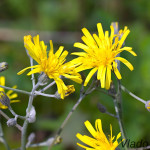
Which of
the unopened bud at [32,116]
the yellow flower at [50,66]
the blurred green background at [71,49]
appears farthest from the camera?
the blurred green background at [71,49]

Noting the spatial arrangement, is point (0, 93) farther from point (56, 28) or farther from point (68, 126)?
point (56, 28)

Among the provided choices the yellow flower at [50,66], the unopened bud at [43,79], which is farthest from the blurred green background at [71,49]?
the unopened bud at [43,79]

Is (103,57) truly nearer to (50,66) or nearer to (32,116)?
(50,66)

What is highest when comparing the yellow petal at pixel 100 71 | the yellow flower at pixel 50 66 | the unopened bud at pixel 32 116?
the yellow flower at pixel 50 66

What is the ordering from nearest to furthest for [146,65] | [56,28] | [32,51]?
[32,51], [146,65], [56,28]

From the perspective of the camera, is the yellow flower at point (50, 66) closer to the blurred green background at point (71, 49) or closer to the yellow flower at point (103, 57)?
the yellow flower at point (103, 57)

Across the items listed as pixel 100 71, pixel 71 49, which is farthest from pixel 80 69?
pixel 71 49

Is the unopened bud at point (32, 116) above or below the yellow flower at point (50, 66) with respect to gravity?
below

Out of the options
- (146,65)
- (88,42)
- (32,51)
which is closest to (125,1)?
(146,65)
